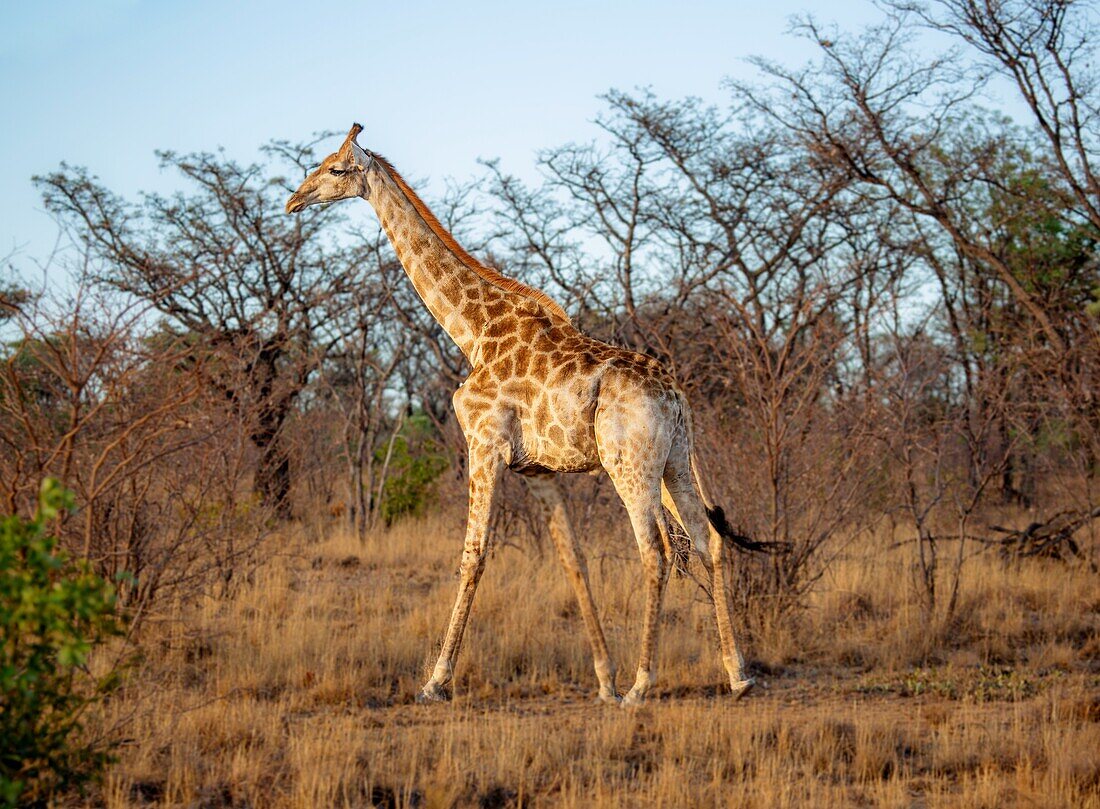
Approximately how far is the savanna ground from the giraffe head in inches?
96.6

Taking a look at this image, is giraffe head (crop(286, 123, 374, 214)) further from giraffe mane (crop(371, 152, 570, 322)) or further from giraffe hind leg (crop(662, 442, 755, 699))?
giraffe hind leg (crop(662, 442, 755, 699))

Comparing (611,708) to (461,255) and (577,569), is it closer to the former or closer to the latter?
(577,569)

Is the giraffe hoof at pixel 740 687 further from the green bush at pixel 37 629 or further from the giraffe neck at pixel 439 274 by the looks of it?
the green bush at pixel 37 629

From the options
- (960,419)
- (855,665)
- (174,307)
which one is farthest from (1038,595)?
(174,307)

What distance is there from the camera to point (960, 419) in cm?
811

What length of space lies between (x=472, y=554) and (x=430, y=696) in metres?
0.75

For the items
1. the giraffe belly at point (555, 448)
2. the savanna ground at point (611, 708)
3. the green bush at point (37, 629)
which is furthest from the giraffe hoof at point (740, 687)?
the green bush at point (37, 629)

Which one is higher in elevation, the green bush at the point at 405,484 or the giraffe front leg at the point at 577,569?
the green bush at the point at 405,484

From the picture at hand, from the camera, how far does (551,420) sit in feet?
19.3

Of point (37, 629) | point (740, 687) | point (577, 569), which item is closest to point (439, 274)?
point (577, 569)

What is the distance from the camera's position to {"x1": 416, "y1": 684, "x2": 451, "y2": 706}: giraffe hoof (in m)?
5.79

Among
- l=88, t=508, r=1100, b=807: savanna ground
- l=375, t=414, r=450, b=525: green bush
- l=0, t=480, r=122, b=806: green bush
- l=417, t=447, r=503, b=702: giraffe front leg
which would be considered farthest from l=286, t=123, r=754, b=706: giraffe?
l=375, t=414, r=450, b=525: green bush

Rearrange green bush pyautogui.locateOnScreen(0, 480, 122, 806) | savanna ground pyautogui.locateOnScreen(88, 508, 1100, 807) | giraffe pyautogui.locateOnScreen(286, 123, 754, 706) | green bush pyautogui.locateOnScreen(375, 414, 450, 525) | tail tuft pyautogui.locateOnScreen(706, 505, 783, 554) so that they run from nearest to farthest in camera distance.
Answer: green bush pyautogui.locateOnScreen(0, 480, 122, 806), savanna ground pyautogui.locateOnScreen(88, 508, 1100, 807), giraffe pyautogui.locateOnScreen(286, 123, 754, 706), tail tuft pyautogui.locateOnScreen(706, 505, 783, 554), green bush pyautogui.locateOnScreen(375, 414, 450, 525)

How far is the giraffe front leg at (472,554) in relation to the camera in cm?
587
